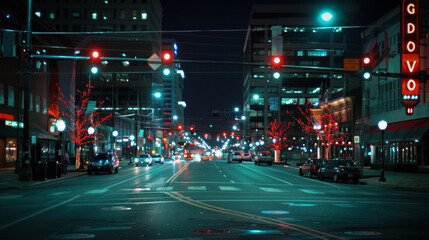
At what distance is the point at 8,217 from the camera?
44.4 ft

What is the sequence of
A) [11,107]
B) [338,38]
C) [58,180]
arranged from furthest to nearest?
[338,38]
[11,107]
[58,180]

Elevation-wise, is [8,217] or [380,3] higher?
[380,3]

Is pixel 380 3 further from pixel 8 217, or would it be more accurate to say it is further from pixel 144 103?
pixel 144 103

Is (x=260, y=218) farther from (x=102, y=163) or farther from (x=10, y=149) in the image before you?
(x=10, y=149)

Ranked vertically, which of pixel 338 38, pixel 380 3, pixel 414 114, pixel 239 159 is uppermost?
pixel 338 38

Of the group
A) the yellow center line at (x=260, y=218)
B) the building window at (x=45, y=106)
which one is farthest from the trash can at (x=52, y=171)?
the building window at (x=45, y=106)

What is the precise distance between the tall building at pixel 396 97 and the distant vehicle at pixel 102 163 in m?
24.0

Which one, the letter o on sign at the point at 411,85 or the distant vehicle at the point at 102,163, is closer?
the letter o on sign at the point at 411,85

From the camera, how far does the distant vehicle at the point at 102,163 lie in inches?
1587

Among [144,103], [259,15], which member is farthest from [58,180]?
[259,15]

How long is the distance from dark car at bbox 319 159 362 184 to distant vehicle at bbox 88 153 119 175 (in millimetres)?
18018

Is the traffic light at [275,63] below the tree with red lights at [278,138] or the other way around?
the other way around

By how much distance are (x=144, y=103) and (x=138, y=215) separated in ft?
354

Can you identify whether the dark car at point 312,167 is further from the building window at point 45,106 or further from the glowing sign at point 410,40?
the building window at point 45,106
